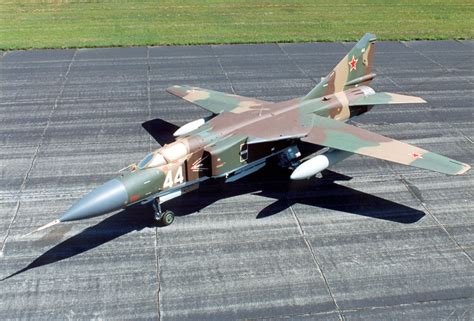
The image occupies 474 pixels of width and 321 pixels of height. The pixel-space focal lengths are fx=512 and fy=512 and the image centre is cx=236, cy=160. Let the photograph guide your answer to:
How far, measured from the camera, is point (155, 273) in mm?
13609

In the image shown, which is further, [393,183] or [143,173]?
[393,183]

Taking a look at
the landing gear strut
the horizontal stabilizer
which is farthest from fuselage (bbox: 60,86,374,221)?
the horizontal stabilizer

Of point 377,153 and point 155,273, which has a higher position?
point 377,153

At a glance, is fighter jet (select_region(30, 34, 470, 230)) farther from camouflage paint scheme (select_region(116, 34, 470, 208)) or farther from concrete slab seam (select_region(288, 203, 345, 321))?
concrete slab seam (select_region(288, 203, 345, 321))

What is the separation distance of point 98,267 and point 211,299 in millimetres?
3310

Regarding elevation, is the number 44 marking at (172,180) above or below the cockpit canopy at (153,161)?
below

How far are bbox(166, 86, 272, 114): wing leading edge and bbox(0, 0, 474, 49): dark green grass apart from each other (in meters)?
11.5

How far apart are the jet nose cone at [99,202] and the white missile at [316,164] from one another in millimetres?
5191

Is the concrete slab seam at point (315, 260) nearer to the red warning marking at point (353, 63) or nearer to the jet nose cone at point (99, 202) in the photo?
the jet nose cone at point (99, 202)

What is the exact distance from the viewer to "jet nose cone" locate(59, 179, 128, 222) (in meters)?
13.1

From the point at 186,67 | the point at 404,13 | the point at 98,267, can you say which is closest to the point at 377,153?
the point at 98,267

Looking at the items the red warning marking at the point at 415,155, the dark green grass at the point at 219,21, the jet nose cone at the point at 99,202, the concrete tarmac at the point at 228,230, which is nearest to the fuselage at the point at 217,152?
the jet nose cone at the point at 99,202

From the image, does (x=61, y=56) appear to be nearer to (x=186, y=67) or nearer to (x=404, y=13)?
(x=186, y=67)

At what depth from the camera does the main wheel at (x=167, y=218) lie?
15.3m
